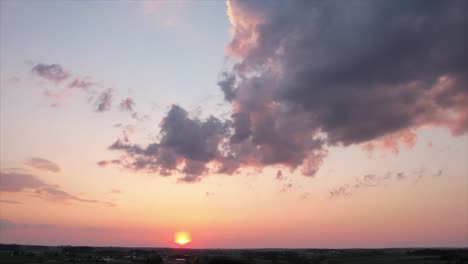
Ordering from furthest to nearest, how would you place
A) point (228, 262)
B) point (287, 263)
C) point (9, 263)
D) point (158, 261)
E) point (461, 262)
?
point (287, 263), point (158, 261), point (9, 263), point (461, 262), point (228, 262)

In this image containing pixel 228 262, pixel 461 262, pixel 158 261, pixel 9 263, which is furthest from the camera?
pixel 158 261

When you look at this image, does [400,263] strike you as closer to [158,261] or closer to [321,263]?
[321,263]

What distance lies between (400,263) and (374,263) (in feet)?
31.2

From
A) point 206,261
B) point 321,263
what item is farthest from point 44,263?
point 321,263

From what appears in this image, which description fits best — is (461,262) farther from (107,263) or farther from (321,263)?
(107,263)

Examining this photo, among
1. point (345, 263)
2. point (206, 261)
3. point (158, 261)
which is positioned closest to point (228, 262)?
point (206, 261)

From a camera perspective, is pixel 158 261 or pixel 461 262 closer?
pixel 461 262

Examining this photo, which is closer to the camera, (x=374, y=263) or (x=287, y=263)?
(x=374, y=263)

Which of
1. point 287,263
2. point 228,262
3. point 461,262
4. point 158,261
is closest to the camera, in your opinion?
point 228,262

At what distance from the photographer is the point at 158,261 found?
155 metres

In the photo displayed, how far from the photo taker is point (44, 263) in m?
145

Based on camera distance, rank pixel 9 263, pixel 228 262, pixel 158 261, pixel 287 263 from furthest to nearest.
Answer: pixel 287 263, pixel 158 261, pixel 9 263, pixel 228 262

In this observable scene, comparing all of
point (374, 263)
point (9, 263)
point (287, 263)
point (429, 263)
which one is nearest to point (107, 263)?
point (9, 263)

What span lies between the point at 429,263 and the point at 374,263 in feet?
67.3
